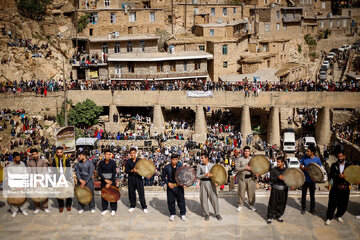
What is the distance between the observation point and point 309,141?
39.4 metres

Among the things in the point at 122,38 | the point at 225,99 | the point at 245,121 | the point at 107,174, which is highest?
the point at 122,38

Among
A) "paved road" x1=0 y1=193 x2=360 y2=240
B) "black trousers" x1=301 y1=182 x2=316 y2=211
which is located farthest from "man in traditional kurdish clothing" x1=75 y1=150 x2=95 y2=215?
"black trousers" x1=301 y1=182 x2=316 y2=211

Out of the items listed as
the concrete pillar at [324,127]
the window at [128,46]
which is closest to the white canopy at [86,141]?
the window at [128,46]

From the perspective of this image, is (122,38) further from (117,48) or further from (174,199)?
(174,199)

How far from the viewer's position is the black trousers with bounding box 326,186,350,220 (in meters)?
13.2

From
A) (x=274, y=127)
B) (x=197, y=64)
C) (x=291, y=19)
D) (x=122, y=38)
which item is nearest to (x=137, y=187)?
(x=274, y=127)

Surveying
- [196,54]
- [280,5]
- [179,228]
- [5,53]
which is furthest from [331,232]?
[280,5]

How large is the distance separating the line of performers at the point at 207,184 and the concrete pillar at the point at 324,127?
27085 mm

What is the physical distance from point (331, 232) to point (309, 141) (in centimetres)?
2758

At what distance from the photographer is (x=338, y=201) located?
1327 centimetres

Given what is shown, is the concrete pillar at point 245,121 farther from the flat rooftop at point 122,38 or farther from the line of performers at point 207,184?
the line of performers at point 207,184

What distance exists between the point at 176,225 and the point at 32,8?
42071 mm

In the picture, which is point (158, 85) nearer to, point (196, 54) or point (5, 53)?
point (196, 54)

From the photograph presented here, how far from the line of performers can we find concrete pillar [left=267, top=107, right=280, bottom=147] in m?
26.4
